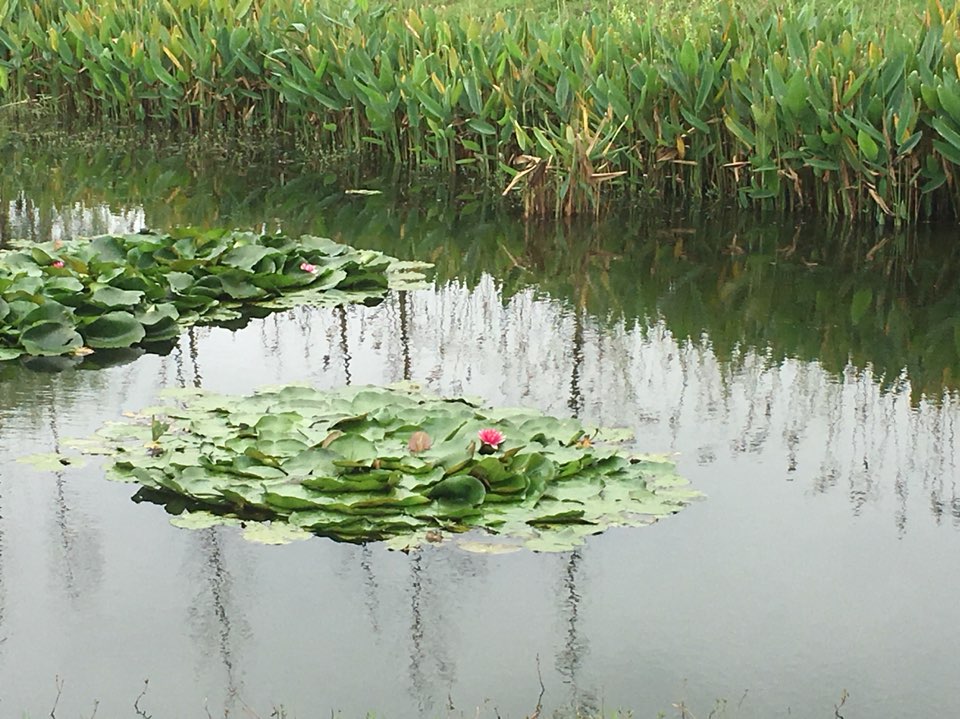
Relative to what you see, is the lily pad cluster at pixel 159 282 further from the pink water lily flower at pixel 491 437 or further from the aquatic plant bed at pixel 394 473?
the pink water lily flower at pixel 491 437

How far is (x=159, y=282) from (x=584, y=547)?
291 cm

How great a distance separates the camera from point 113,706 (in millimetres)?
3143

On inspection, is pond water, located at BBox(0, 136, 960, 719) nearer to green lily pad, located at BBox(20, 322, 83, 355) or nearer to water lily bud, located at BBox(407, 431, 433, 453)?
green lily pad, located at BBox(20, 322, 83, 355)

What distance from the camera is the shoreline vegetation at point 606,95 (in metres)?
7.87

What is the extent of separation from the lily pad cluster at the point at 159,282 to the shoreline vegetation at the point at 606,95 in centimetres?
176

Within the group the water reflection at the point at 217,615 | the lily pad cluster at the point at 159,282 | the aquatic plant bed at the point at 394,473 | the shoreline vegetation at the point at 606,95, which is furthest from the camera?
the shoreline vegetation at the point at 606,95

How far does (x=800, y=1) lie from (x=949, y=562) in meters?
8.63

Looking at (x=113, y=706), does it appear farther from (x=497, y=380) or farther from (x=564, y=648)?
(x=497, y=380)

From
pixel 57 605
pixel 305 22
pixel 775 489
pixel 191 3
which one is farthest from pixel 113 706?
pixel 191 3

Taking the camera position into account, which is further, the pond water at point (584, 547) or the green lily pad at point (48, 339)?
the green lily pad at point (48, 339)

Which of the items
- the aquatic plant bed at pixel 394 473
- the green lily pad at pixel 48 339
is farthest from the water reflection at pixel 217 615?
the green lily pad at pixel 48 339

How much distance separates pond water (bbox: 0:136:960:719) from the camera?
129 inches

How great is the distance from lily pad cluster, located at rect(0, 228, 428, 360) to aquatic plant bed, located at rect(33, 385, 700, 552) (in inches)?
42.1

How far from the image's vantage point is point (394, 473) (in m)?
4.14
